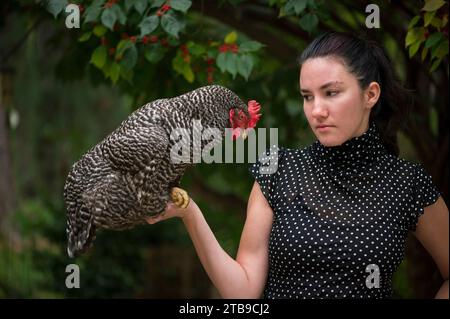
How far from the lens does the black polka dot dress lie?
156 cm

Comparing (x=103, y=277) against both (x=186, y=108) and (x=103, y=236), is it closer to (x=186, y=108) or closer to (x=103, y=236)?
(x=103, y=236)

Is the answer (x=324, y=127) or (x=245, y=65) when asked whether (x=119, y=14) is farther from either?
(x=324, y=127)

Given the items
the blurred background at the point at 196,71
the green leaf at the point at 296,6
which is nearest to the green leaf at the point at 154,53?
the blurred background at the point at 196,71

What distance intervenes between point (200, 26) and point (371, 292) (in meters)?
1.07

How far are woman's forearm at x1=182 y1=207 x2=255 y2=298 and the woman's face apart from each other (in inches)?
13.5

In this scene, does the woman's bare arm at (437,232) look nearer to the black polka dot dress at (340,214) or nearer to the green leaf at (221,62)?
the black polka dot dress at (340,214)

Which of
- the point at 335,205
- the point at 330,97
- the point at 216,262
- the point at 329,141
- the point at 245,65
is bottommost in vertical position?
the point at 216,262

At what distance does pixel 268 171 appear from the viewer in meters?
1.69

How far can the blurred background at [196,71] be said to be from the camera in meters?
1.97

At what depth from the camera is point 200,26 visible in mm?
2221

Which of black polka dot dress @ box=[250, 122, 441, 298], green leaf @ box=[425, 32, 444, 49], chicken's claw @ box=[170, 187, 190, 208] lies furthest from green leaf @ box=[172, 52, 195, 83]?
green leaf @ box=[425, 32, 444, 49]

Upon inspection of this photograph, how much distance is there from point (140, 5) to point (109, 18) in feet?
0.32

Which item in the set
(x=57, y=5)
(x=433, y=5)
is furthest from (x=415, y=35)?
(x=57, y=5)
